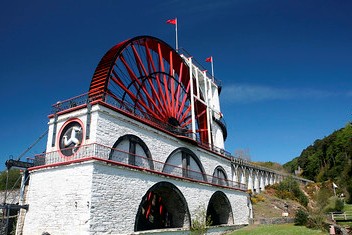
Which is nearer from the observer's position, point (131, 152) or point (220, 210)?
point (131, 152)

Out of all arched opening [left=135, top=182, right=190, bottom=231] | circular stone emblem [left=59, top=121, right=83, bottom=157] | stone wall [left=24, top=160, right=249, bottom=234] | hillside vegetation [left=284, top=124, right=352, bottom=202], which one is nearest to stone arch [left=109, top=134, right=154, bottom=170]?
stone wall [left=24, top=160, right=249, bottom=234]

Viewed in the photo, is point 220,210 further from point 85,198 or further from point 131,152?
point 85,198

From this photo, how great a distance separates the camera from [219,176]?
24312 mm

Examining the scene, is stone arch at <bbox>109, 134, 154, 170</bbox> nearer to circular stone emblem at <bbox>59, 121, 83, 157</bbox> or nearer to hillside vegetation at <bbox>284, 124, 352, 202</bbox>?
circular stone emblem at <bbox>59, 121, 83, 157</bbox>

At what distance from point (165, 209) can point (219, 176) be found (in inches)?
255

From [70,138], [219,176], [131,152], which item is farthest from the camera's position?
[219,176]

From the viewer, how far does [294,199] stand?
139 feet

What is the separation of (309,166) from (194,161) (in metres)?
66.0

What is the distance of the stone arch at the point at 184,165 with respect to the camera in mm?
18344

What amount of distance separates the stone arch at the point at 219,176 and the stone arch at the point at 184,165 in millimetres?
2158

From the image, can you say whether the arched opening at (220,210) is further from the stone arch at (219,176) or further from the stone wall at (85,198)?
the stone wall at (85,198)

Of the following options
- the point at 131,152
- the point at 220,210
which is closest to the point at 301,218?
the point at 220,210

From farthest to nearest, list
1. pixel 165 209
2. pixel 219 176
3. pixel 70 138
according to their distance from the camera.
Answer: pixel 219 176 → pixel 165 209 → pixel 70 138

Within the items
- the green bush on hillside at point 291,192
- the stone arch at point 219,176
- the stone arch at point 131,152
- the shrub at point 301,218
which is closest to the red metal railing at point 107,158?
the stone arch at point 131,152
